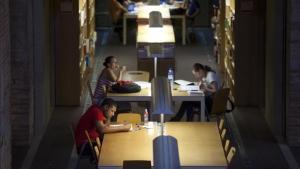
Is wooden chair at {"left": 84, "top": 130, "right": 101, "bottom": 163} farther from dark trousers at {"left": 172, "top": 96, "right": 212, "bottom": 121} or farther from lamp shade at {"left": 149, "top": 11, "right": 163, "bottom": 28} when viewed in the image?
lamp shade at {"left": 149, "top": 11, "right": 163, "bottom": 28}

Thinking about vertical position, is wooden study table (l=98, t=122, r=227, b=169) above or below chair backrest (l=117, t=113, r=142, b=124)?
below

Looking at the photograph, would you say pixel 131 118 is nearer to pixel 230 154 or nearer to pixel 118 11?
pixel 230 154

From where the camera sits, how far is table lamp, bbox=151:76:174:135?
10.3 meters

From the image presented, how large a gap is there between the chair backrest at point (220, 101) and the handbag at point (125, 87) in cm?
123

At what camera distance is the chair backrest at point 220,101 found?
1591 centimetres

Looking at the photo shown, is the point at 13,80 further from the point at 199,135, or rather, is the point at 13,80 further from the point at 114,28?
the point at 114,28

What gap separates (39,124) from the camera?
54.0 feet

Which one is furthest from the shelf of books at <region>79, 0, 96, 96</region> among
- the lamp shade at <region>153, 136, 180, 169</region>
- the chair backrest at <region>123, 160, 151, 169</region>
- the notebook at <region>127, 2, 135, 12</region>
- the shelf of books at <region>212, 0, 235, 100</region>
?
the lamp shade at <region>153, 136, 180, 169</region>

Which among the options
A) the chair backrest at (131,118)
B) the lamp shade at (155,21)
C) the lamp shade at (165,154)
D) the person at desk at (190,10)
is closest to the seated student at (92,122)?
the chair backrest at (131,118)

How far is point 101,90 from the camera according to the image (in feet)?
53.9

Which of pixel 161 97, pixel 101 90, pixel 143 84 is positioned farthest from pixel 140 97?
pixel 161 97

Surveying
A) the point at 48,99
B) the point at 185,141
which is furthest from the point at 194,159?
the point at 48,99

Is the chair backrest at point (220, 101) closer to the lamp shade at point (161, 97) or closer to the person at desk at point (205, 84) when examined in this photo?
the person at desk at point (205, 84)

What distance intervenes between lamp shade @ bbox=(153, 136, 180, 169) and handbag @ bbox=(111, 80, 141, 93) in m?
6.76
